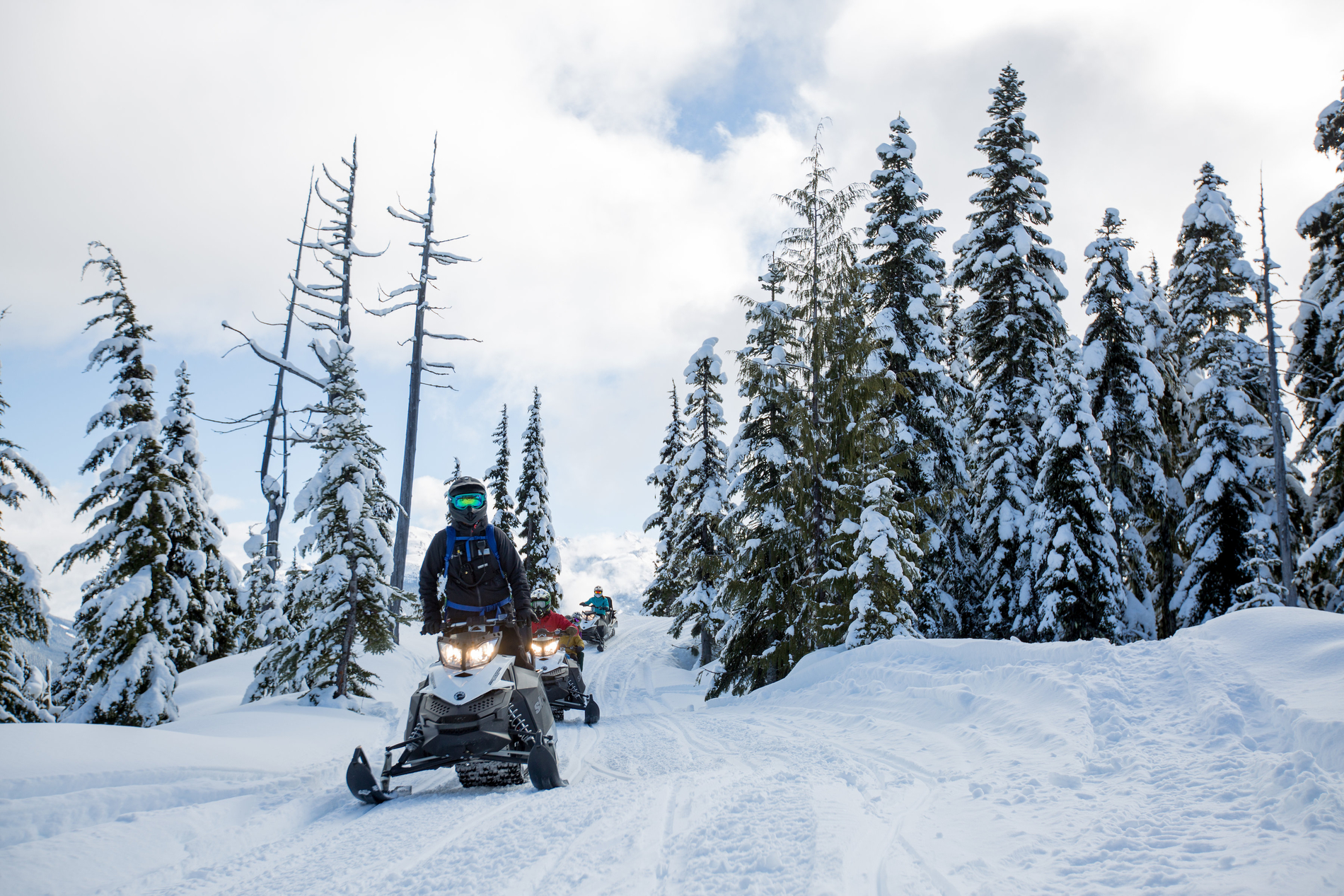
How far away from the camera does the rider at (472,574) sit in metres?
6.03

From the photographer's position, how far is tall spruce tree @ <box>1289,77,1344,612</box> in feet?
48.0

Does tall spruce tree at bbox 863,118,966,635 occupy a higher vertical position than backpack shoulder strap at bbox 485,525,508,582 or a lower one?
higher

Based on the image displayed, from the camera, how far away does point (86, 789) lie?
4.63 metres

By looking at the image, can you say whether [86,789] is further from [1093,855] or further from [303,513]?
[303,513]

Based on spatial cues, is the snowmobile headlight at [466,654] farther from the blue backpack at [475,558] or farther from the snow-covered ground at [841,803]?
the snow-covered ground at [841,803]

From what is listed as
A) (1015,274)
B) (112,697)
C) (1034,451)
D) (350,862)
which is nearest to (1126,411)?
(1034,451)

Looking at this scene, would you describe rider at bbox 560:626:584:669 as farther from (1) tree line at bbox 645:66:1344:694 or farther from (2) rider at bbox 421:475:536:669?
(2) rider at bbox 421:475:536:669

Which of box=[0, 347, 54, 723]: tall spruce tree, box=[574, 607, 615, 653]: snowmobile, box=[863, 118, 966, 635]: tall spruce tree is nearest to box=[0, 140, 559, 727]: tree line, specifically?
box=[0, 347, 54, 723]: tall spruce tree

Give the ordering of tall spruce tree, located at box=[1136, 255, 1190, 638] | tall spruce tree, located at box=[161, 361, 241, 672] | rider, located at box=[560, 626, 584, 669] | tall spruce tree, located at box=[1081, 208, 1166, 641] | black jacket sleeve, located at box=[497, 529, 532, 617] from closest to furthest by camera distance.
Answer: black jacket sleeve, located at box=[497, 529, 532, 617] < tall spruce tree, located at box=[161, 361, 241, 672] < rider, located at box=[560, 626, 584, 669] < tall spruce tree, located at box=[1081, 208, 1166, 641] < tall spruce tree, located at box=[1136, 255, 1190, 638]

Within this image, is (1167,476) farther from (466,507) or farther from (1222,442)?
(466,507)

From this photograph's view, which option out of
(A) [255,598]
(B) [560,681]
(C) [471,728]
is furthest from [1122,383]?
(A) [255,598]

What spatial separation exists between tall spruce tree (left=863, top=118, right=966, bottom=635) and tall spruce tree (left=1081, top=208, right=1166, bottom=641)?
459cm

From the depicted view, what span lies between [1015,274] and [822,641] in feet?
37.6

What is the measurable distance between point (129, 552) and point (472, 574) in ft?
35.6
